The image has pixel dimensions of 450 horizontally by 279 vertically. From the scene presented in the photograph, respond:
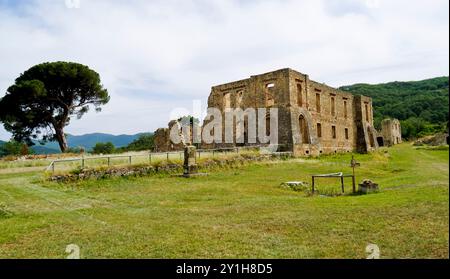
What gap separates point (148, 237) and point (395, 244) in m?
3.79

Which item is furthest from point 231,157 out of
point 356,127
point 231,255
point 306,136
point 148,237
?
point 356,127

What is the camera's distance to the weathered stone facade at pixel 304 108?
25.1 m

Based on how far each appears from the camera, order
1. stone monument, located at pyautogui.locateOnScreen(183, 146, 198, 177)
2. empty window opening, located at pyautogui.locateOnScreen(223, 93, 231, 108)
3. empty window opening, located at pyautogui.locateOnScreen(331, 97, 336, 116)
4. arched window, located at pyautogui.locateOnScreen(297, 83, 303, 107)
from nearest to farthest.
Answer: stone monument, located at pyautogui.locateOnScreen(183, 146, 198, 177), arched window, located at pyautogui.locateOnScreen(297, 83, 303, 107), empty window opening, located at pyautogui.locateOnScreen(223, 93, 231, 108), empty window opening, located at pyautogui.locateOnScreen(331, 97, 336, 116)

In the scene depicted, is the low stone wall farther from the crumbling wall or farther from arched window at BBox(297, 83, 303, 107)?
the crumbling wall

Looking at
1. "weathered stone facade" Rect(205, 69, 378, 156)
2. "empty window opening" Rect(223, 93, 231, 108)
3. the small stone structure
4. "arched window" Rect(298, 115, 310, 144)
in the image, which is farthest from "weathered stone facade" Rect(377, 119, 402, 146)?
the small stone structure

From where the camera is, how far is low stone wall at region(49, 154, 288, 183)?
13.8m

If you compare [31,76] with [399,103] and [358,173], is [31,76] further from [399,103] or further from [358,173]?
[399,103]

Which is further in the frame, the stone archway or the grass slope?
the grass slope

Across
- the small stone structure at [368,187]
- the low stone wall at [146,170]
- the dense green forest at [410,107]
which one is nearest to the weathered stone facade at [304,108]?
the low stone wall at [146,170]

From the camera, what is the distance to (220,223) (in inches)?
268

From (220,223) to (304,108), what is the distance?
70.6 feet

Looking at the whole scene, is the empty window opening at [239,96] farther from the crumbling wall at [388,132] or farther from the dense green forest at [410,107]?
the crumbling wall at [388,132]

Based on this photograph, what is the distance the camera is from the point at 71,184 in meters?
13.2

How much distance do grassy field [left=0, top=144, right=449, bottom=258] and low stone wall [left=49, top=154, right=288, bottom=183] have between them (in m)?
1.72
